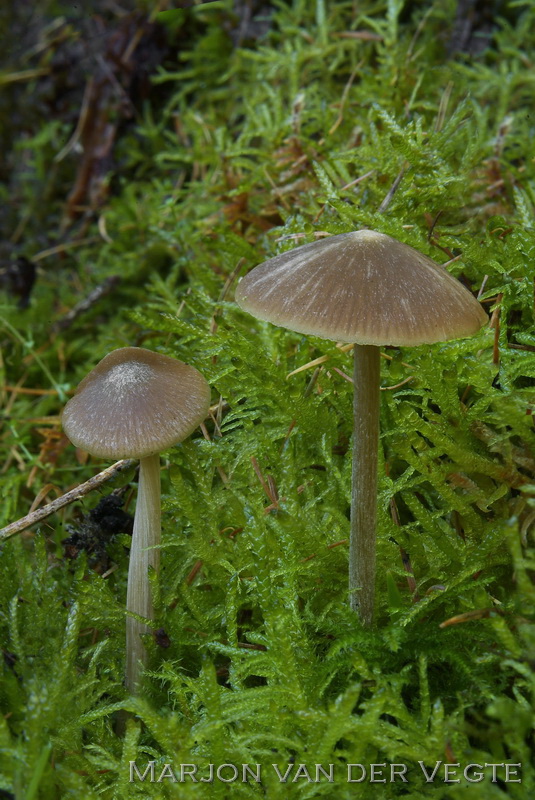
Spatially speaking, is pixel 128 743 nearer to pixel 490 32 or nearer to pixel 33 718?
pixel 33 718

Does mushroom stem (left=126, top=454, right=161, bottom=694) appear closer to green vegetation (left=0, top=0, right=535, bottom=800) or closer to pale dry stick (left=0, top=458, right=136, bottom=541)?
green vegetation (left=0, top=0, right=535, bottom=800)

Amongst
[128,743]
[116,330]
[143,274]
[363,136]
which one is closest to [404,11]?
[363,136]

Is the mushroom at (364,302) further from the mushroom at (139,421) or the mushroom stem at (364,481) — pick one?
the mushroom at (139,421)

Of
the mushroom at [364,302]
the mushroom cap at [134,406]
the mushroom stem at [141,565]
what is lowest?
the mushroom stem at [141,565]

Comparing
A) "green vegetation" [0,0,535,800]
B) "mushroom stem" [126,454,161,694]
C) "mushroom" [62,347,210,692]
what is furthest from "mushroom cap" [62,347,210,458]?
"green vegetation" [0,0,535,800]

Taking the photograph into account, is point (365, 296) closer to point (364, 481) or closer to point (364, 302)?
point (364, 302)

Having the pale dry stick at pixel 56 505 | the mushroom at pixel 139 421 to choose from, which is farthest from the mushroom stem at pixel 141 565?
the pale dry stick at pixel 56 505

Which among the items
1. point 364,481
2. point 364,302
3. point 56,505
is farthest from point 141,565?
point 364,302

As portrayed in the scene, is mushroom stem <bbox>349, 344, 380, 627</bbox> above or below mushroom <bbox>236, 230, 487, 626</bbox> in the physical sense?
below
